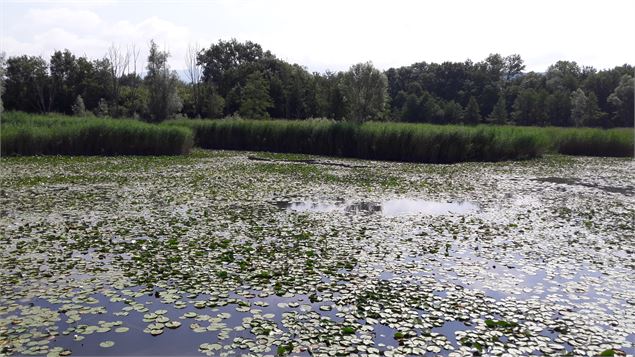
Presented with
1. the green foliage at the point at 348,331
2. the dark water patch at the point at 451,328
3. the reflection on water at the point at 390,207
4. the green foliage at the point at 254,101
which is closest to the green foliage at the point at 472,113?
the green foliage at the point at 254,101

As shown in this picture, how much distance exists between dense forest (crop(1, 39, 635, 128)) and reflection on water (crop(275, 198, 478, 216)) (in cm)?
2332

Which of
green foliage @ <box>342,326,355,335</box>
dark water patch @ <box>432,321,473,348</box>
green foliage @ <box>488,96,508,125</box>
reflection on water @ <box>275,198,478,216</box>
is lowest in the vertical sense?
dark water patch @ <box>432,321,473,348</box>

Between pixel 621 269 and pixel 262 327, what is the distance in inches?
209

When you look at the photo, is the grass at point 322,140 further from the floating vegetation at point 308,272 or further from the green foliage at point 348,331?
the green foliage at point 348,331

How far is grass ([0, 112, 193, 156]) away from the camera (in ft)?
68.1

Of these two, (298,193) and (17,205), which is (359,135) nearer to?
(298,193)

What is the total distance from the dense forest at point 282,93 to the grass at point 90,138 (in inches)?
512

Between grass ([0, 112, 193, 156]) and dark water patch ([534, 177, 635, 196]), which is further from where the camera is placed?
grass ([0, 112, 193, 156])

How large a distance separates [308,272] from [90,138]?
19168 mm

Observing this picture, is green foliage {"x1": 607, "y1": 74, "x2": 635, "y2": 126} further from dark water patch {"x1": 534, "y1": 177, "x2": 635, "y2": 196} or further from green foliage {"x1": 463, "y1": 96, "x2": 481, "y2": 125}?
dark water patch {"x1": 534, "y1": 177, "x2": 635, "y2": 196}

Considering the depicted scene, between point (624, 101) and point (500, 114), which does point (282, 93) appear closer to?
point (500, 114)

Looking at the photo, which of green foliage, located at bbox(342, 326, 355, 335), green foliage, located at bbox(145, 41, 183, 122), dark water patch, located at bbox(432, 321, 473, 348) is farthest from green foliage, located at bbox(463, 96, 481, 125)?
green foliage, located at bbox(342, 326, 355, 335)

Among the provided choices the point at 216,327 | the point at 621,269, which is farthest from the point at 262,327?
the point at 621,269

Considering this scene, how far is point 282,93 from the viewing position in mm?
47906
